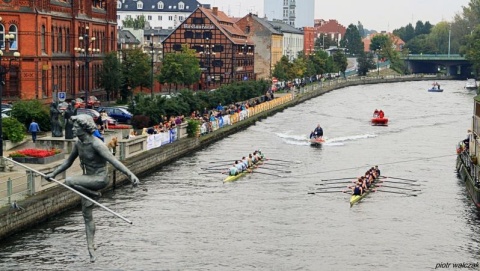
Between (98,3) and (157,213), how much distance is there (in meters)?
61.1

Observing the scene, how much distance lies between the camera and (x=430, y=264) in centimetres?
3494

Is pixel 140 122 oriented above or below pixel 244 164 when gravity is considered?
above

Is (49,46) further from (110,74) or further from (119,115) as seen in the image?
(110,74)

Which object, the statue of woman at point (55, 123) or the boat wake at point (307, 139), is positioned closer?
the statue of woman at point (55, 123)

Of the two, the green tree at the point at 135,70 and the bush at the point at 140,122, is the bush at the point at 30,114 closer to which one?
the bush at the point at 140,122

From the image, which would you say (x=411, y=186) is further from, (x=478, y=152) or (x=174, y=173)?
(x=174, y=173)

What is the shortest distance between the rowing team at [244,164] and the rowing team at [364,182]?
25.7 ft

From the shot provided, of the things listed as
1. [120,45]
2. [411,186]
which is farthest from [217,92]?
[411,186]

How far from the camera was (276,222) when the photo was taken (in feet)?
138

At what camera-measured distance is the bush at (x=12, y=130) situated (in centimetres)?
5203

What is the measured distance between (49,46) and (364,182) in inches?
1534

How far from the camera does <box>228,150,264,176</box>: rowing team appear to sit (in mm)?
55969

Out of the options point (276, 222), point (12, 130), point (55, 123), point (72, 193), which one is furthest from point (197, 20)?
point (276, 222)

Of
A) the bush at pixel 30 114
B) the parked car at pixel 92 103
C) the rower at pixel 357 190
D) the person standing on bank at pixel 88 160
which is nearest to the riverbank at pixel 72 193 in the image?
the bush at pixel 30 114
